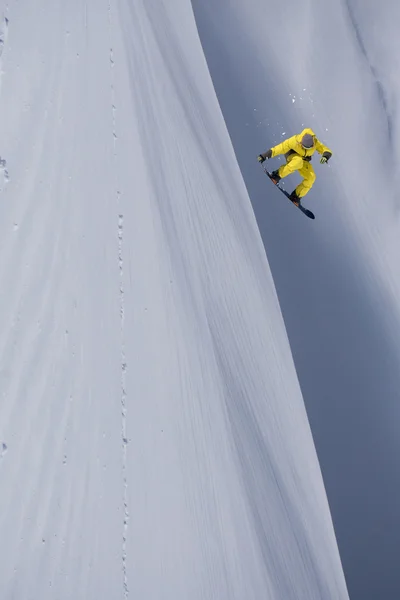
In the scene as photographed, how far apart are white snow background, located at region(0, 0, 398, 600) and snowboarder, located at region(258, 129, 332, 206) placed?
54 centimetres

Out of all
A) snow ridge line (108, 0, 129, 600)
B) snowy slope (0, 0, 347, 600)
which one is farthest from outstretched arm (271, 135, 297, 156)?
snow ridge line (108, 0, 129, 600)

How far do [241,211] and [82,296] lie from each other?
4.58 feet

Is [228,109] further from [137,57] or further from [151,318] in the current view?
[151,318]

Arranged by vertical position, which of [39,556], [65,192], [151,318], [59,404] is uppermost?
[65,192]

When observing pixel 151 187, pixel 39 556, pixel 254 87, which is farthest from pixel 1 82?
pixel 254 87

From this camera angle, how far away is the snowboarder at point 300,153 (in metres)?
3.59

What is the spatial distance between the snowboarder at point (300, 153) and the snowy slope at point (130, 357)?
604 mm

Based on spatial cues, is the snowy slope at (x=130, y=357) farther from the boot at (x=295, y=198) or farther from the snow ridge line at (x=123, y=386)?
the boot at (x=295, y=198)

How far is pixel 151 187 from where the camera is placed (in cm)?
281

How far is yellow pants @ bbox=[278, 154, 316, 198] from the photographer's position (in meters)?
3.69

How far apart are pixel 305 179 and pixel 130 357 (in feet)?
6.41

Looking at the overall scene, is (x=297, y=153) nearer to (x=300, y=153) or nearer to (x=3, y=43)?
(x=300, y=153)

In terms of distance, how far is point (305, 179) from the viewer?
3832 millimetres

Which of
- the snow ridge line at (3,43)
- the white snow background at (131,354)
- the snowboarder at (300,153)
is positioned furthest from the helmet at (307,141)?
the snow ridge line at (3,43)
